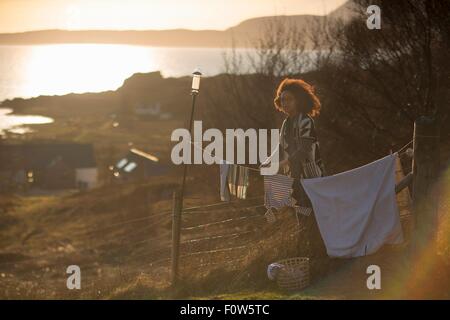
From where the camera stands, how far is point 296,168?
778 centimetres

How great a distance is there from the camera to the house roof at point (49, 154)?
64.5m

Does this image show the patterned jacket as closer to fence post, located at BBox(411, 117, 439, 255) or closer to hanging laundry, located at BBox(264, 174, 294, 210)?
hanging laundry, located at BBox(264, 174, 294, 210)

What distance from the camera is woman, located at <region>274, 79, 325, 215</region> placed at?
24.8 feet

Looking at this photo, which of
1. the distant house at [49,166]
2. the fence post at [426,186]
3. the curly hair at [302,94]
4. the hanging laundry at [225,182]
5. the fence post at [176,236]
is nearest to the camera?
the fence post at [426,186]

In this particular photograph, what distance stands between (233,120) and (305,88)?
25344 millimetres

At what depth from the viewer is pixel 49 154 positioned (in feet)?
217

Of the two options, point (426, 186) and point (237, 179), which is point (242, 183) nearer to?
point (237, 179)

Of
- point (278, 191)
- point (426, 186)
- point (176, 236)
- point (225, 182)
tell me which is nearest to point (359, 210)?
point (426, 186)

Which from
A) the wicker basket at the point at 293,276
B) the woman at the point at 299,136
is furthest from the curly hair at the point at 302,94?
the wicker basket at the point at 293,276

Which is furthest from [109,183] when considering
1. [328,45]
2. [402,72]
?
[402,72]

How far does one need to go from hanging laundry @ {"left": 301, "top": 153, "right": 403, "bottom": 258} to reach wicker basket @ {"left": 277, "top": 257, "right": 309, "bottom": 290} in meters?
0.41

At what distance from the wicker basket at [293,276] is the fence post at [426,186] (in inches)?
48.5

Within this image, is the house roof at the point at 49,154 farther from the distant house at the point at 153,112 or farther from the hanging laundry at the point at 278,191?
the hanging laundry at the point at 278,191

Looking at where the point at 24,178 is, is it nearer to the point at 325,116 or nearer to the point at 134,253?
the point at 134,253
